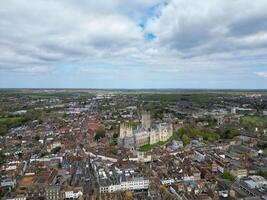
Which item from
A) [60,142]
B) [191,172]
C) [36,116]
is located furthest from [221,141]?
[36,116]

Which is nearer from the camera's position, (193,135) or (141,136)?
(141,136)

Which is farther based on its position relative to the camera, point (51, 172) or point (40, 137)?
point (40, 137)

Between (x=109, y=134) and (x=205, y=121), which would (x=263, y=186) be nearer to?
(x=109, y=134)

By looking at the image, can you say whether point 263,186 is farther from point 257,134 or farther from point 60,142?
point 60,142

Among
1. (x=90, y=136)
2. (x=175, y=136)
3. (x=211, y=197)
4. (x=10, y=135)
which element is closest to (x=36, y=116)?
(x=10, y=135)

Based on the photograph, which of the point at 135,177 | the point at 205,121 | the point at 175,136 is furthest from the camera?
the point at 205,121

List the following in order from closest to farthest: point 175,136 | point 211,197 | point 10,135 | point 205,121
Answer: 1. point 211,197
2. point 175,136
3. point 10,135
4. point 205,121

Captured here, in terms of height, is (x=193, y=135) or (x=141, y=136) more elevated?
(x=141, y=136)

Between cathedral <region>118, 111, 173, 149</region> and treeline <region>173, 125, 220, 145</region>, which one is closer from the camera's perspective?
cathedral <region>118, 111, 173, 149</region>

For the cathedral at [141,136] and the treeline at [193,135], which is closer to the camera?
the cathedral at [141,136]
